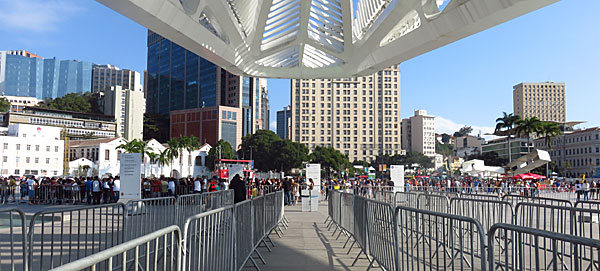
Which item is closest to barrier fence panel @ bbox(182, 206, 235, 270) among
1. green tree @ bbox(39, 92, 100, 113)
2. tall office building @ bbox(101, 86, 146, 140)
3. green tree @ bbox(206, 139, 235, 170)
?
green tree @ bbox(206, 139, 235, 170)

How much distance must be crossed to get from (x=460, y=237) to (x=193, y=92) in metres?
145

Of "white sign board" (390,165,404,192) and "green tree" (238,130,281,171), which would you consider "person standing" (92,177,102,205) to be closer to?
"white sign board" (390,165,404,192)

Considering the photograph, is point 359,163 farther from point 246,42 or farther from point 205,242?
point 205,242

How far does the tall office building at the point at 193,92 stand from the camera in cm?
13350

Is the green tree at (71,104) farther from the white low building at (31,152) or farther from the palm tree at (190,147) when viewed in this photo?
the white low building at (31,152)

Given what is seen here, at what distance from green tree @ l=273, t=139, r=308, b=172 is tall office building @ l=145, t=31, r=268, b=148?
109 feet

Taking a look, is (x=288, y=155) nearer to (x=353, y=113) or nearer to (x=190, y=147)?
(x=190, y=147)

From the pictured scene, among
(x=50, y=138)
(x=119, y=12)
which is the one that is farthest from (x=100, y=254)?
(x=50, y=138)

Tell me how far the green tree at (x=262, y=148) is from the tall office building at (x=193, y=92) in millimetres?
25866

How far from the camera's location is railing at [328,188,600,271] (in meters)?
3.96

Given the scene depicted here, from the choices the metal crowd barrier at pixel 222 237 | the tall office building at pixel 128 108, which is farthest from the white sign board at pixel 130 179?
the tall office building at pixel 128 108

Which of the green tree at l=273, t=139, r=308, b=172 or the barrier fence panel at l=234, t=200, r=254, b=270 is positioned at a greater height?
the green tree at l=273, t=139, r=308, b=172

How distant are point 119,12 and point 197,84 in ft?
450

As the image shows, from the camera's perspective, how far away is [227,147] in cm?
10625
